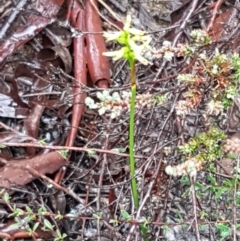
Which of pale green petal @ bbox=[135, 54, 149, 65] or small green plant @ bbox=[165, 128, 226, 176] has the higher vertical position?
pale green petal @ bbox=[135, 54, 149, 65]

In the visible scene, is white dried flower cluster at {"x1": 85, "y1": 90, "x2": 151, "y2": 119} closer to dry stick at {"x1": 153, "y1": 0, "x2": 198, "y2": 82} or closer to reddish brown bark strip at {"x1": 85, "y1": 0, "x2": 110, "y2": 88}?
dry stick at {"x1": 153, "y1": 0, "x2": 198, "y2": 82}

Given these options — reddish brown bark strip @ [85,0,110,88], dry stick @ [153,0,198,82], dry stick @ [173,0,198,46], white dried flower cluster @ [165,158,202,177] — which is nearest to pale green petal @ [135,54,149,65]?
white dried flower cluster @ [165,158,202,177]

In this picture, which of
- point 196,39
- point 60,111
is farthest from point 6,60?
point 196,39

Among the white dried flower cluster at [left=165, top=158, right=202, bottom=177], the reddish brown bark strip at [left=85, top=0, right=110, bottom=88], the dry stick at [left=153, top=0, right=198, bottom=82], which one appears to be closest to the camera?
the white dried flower cluster at [left=165, top=158, right=202, bottom=177]

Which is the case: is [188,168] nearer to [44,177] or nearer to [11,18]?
[44,177]

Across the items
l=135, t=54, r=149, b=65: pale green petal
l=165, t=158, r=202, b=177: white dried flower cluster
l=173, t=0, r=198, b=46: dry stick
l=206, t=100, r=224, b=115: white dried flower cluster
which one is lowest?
l=165, t=158, r=202, b=177: white dried flower cluster

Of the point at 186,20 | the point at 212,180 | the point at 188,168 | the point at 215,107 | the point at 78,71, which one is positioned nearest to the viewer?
the point at 188,168

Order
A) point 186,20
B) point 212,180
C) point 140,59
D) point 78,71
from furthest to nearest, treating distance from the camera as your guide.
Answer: point 78,71 → point 186,20 → point 212,180 → point 140,59

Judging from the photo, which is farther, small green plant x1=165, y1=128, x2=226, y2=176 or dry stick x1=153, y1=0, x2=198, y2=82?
dry stick x1=153, y1=0, x2=198, y2=82

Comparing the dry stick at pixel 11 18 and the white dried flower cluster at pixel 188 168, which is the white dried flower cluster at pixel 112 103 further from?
the dry stick at pixel 11 18

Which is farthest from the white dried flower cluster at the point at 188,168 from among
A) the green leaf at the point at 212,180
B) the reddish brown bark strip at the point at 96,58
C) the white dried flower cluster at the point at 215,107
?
the reddish brown bark strip at the point at 96,58

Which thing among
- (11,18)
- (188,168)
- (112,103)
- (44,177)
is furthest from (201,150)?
(11,18)

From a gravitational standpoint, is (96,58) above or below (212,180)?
above

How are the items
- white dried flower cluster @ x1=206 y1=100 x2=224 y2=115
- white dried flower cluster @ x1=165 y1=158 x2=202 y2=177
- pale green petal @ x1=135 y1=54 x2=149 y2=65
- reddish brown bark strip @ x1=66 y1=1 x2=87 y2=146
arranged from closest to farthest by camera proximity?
pale green petal @ x1=135 y1=54 x2=149 y2=65 → white dried flower cluster @ x1=165 y1=158 x2=202 y2=177 → white dried flower cluster @ x1=206 y1=100 x2=224 y2=115 → reddish brown bark strip @ x1=66 y1=1 x2=87 y2=146
